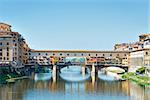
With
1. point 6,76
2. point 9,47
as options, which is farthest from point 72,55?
point 6,76

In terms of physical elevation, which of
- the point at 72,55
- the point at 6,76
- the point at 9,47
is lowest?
the point at 6,76

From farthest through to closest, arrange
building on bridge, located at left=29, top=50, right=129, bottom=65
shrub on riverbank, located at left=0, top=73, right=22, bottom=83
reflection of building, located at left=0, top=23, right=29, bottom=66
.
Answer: building on bridge, located at left=29, top=50, right=129, bottom=65, reflection of building, located at left=0, top=23, right=29, bottom=66, shrub on riverbank, located at left=0, top=73, right=22, bottom=83

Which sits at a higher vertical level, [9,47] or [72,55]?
[9,47]

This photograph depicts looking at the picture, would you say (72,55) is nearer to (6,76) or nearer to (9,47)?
(9,47)

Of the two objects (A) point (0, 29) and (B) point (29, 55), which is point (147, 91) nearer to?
(A) point (0, 29)

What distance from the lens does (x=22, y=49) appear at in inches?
2400

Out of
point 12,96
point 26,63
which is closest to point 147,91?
point 12,96

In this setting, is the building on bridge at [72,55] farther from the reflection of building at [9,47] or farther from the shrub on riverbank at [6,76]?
the shrub on riverbank at [6,76]

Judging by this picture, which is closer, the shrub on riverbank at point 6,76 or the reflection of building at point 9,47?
the shrub on riverbank at point 6,76

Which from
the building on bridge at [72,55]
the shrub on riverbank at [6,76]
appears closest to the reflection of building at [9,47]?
the shrub on riverbank at [6,76]

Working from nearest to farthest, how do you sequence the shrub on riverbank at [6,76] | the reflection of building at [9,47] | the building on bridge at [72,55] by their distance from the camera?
the shrub on riverbank at [6,76], the reflection of building at [9,47], the building on bridge at [72,55]

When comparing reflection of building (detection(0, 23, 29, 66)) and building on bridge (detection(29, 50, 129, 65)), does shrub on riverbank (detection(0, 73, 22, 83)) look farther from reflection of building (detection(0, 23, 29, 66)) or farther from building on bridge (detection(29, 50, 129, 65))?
building on bridge (detection(29, 50, 129, 65))

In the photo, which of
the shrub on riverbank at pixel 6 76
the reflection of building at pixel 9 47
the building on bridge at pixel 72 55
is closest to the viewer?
the shrub on riverbank at pixel 6 76

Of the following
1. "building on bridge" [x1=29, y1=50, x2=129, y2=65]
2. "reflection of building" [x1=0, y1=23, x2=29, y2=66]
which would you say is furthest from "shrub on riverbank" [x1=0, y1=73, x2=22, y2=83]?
"building on bridge" [x1=29, y1=50, x2=129, y2=65]
